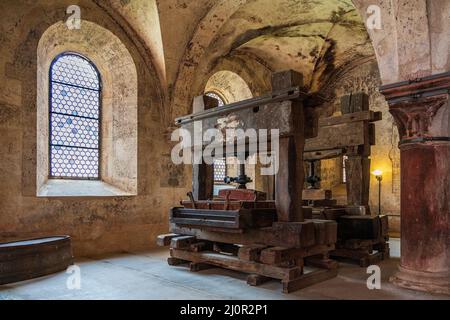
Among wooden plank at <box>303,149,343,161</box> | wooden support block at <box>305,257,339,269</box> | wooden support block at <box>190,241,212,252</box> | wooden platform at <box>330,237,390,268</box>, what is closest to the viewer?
wooden support block at <box>305,257,339,269</box>

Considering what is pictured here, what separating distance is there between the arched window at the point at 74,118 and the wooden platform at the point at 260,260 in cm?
321

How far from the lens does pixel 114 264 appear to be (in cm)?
617

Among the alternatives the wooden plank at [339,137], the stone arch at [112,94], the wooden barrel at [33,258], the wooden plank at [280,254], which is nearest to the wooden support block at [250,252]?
the wooden plank at [280,254]

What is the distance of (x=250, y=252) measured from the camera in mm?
4703

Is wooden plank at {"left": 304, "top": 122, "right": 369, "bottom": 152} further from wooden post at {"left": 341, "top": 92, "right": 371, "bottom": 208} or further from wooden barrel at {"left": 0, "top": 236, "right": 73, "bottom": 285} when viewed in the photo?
wooden barrel at {"left": 0, "top": 236, "right": 73, "bottom": 285}

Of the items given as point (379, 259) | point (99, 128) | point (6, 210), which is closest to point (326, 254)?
point (379, 259)

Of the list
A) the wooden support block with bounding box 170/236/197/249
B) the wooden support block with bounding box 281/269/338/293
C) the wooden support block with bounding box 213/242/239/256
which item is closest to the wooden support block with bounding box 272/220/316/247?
the wooden support block with bounding box 281/269/338/293

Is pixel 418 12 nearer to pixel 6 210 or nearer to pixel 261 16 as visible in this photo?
pixel 261 16

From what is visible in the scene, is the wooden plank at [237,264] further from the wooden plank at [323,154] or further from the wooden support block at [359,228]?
the wooden plank at [323,154]

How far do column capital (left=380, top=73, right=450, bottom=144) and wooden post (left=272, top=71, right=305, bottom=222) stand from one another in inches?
47.4

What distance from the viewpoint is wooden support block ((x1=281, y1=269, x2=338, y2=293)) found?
4.45 m

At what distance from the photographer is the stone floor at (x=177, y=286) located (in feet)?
14.0

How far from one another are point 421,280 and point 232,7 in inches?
258

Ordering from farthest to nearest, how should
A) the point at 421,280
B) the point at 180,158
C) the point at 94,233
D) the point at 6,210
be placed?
the point at 180,158, the point at 94,233, the point at 6,210, the point at 421,280
